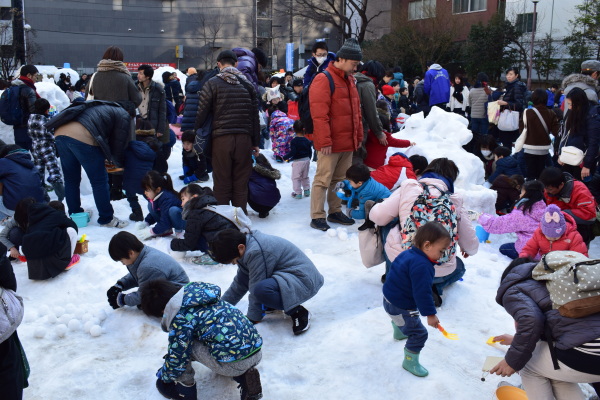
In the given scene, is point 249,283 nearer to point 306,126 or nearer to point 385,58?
point 306,126

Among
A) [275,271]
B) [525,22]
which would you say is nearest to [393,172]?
[275,271]

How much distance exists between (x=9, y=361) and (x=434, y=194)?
3.12 metres

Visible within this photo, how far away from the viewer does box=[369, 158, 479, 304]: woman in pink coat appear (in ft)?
15.1

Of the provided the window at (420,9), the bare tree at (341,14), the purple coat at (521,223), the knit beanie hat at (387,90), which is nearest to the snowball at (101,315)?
the purple coat at (521,223)

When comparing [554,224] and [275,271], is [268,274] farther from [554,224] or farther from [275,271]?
[554,224]

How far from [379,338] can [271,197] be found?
339cm

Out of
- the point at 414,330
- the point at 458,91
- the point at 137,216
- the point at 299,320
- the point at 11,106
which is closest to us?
the point at 414,330

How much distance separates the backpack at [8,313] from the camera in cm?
276

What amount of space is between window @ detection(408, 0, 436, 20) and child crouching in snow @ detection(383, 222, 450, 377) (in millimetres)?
30565

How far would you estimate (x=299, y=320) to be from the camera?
174 inches

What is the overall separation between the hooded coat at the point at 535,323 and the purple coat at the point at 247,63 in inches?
215

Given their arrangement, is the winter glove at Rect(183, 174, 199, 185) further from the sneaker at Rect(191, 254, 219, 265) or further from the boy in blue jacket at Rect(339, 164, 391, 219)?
the sneaker at Rect(191, 254, 219, 265)

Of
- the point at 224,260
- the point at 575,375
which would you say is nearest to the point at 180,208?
the point at 224,260

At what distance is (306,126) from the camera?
696cm
